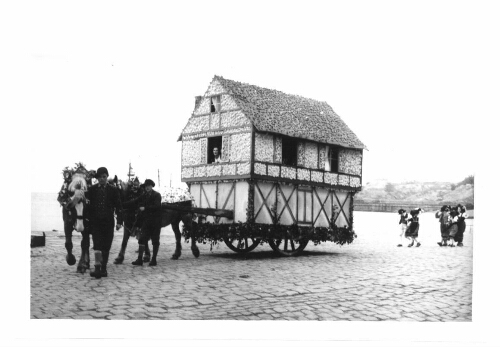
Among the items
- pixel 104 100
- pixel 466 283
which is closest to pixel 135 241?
pixel 104 100

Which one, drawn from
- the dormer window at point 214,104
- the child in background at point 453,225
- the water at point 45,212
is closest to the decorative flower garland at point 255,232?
the child in background at point 453,225

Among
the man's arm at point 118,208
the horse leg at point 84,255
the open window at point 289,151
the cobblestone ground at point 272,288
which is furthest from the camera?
the open window at point 289,151

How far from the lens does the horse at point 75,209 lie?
6.29m

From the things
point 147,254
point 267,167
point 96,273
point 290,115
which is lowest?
point 96,273

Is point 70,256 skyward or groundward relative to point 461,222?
groundward

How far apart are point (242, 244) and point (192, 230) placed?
819mm

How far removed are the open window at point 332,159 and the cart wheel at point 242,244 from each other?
1.52 m

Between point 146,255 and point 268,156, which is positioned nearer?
point 146,255

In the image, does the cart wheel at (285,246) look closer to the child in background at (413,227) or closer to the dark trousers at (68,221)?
the child in background at (413,227)

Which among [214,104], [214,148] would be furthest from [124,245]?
[214,104]

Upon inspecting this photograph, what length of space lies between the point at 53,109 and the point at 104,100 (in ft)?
1.93

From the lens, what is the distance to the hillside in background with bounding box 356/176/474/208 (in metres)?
6.36

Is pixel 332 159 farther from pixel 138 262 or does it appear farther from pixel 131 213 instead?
pixel 138 262

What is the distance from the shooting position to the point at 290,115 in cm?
781
